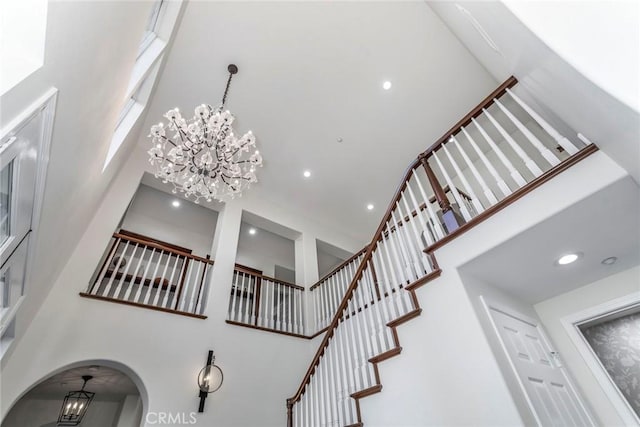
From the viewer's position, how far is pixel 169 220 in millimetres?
6203

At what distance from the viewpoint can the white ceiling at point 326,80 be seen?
3.66 metres

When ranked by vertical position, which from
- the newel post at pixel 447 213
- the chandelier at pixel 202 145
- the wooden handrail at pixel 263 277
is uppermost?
the chandelier at pixel 202 145

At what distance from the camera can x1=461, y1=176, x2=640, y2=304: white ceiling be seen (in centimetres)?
170

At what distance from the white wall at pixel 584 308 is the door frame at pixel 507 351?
186 mm

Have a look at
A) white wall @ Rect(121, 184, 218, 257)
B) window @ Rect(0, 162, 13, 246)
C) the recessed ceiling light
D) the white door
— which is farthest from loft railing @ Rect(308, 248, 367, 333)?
window @ Rect(0, 162, 13, 246)

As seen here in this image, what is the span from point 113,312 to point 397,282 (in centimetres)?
316

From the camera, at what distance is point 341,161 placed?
5.54m

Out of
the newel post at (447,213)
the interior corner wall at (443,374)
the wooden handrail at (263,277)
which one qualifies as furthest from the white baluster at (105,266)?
the newel post at (447,213)

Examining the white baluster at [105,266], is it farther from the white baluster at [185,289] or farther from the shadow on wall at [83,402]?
the shadow on wall at [83,402]

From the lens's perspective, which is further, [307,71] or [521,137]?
[521,137]

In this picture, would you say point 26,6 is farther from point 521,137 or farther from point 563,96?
point 521,137

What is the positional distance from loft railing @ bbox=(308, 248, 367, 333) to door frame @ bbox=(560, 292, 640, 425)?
7.99 ft

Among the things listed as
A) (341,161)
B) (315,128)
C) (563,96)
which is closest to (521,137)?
(341,161)

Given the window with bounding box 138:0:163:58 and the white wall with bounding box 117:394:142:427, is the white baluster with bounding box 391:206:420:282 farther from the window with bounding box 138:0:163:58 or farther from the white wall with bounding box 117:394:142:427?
the white wall with bounding box 117:394:142:427
